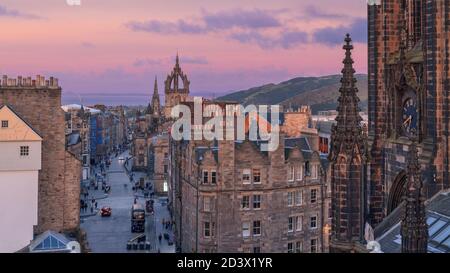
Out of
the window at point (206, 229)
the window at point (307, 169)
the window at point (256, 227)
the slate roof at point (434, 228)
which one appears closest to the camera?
the slate roof at point (434, 228)

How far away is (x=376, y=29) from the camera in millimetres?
20688

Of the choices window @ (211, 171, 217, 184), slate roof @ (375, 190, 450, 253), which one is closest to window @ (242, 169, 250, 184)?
window @ (211, 171, 217, 184)

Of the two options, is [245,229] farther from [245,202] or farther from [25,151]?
[25,151]

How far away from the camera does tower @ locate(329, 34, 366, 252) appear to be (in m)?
15.9

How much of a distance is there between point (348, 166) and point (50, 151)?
2848 cm

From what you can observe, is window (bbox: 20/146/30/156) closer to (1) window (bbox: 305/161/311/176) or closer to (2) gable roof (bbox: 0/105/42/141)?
(2) gable roof (bbox: 0/105/42/141)

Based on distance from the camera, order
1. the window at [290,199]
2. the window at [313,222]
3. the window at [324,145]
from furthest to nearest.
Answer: the window at [324,145]
the window at [313,222]
the window at [290,199]

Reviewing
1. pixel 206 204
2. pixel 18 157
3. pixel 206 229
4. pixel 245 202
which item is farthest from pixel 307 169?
pixel 18 157

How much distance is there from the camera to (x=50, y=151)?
3978 cm

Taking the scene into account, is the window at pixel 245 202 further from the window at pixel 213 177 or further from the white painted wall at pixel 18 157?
the white painted wall at pixel 18 157

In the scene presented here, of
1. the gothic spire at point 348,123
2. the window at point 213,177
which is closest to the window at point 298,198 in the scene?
the window at point 213,177

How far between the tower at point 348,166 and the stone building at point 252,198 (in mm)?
27664

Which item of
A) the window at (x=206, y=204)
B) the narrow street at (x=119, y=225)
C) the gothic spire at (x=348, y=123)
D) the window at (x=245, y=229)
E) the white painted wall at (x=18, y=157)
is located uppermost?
the gothic spire at (x=348, y=123)

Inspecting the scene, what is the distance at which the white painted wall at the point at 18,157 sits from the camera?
38.6 metres
